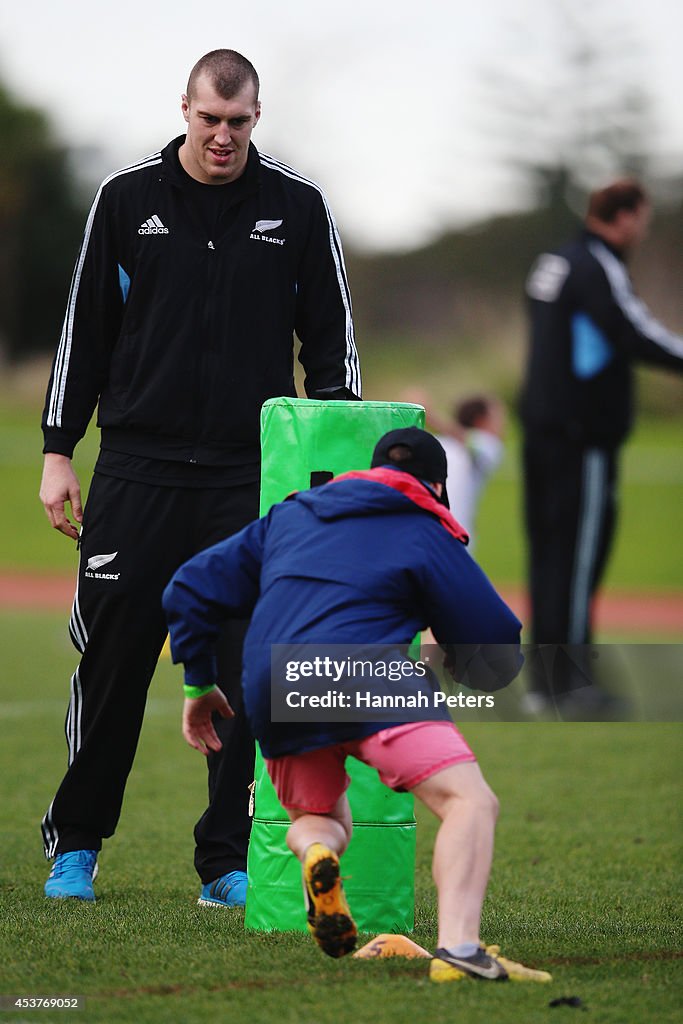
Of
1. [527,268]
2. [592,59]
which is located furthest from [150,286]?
[592,59]

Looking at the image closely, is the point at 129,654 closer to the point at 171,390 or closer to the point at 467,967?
the point at 171,390

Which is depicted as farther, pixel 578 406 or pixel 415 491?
pixel 578 406

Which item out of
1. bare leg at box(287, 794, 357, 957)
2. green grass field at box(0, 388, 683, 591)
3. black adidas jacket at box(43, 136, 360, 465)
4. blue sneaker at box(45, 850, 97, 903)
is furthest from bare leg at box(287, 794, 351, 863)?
green grass field at box(0, 388, 683, 591)

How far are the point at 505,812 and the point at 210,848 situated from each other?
237cm

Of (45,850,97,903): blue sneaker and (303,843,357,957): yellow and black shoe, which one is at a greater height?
(303,843,357,957): yellow and black shoe

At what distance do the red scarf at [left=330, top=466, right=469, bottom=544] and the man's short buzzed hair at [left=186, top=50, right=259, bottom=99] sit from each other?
1453 mm

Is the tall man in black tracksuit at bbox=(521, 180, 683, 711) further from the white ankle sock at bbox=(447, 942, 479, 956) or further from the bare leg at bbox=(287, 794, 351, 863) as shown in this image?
the white ankle sock at bbox=(447, 942, 479, 956)

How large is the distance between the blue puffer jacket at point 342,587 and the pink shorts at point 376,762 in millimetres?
45

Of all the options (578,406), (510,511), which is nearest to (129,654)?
(578,406)

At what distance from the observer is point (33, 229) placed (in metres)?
49.9

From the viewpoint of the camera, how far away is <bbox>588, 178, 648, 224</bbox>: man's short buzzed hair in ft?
30.7

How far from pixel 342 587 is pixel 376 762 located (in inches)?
16.1

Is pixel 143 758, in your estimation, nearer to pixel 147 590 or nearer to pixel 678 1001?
pixel 147 590

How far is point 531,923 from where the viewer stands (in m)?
4.56
